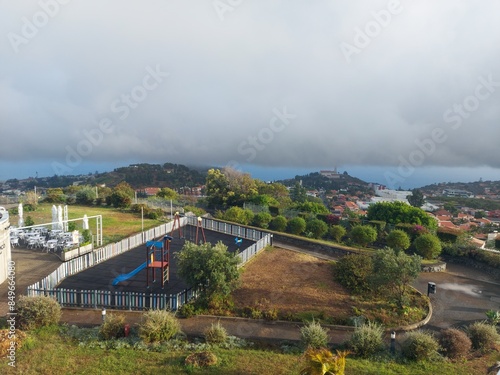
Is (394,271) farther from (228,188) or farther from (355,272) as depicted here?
(228,188)

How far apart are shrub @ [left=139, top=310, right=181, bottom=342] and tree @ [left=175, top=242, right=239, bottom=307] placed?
2.07 meters

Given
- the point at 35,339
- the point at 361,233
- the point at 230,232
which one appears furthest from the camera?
the point at 230,232

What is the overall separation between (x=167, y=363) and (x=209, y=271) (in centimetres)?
358

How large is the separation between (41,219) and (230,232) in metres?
16.5

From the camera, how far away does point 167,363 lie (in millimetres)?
7910

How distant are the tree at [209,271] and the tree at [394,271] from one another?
5.12 meters

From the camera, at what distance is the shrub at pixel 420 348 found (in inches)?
336

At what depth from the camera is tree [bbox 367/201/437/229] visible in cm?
2388

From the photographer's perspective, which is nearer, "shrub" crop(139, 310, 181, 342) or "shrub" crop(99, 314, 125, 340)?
"shrub" crop(139, 310, 181, 342)

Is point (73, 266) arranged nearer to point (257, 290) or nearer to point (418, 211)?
point (257, 290)

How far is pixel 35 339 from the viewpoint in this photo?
29.3 feet

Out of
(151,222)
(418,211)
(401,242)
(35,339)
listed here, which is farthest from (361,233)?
(35,339)

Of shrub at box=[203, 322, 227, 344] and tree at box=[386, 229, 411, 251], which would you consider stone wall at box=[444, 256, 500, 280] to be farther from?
shrub at box=[203, 322, 227, 344]

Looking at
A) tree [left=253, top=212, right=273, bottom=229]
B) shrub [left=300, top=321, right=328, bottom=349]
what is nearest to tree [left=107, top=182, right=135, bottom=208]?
tree [left=253, top=212, right=273, bottom=229]
